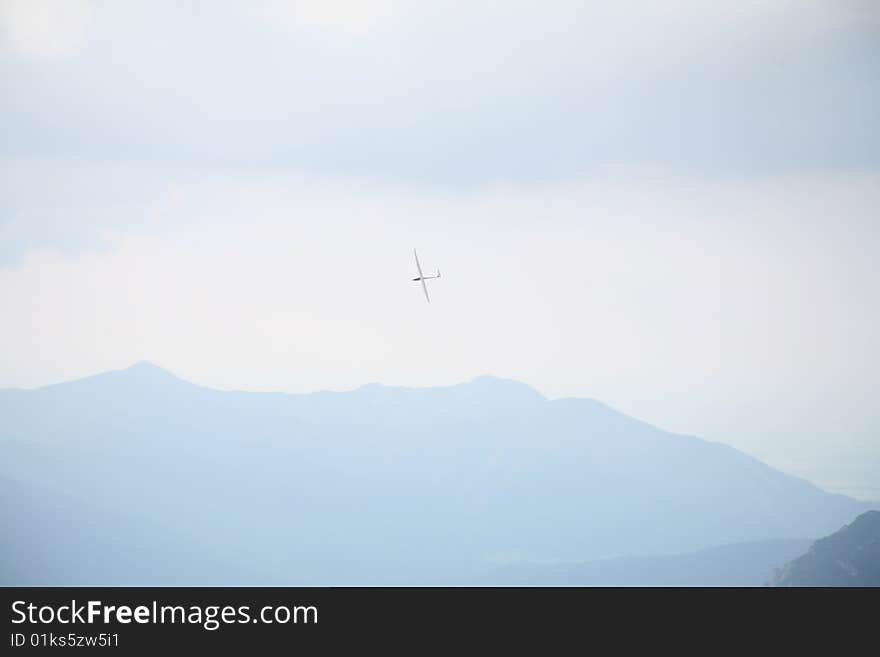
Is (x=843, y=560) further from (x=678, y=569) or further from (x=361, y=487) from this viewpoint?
(x=361, y=487)

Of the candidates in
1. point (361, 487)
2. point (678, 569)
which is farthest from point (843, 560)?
point (361, 487)

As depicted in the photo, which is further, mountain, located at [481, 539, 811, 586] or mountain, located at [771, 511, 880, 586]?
mountain, located at [481, 539, 811, 586]

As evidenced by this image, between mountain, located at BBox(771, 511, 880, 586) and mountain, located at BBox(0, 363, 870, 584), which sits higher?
mountain, located at BBox(0, 363, 870, 584)
